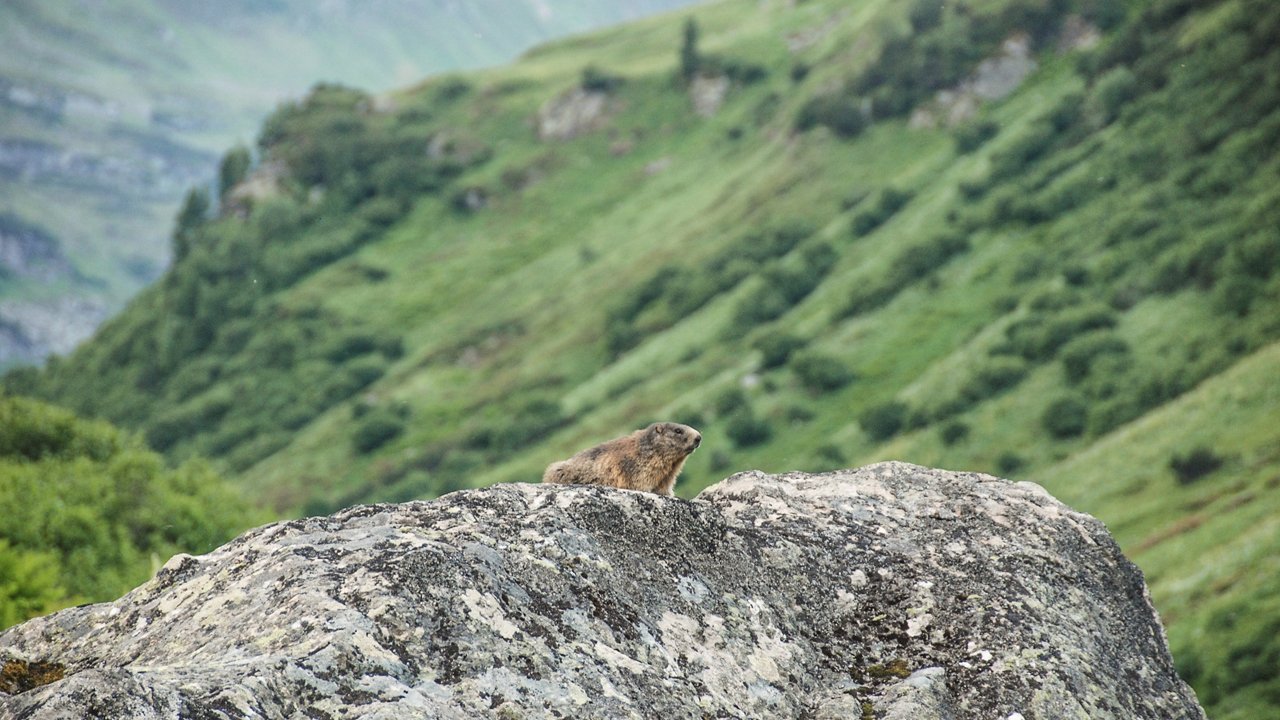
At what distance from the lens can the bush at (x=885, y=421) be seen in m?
120

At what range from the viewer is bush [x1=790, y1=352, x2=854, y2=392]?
135 metres

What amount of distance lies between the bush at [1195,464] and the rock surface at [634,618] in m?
78.3

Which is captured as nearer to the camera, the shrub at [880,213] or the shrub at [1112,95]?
the shrub at [1112,95]

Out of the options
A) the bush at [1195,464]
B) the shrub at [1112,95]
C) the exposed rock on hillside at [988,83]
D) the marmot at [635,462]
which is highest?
the exposed rock on hillside at [988,83]

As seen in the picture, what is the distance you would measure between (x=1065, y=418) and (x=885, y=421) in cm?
1852

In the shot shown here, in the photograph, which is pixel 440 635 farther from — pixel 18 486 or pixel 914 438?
pixel 914 438

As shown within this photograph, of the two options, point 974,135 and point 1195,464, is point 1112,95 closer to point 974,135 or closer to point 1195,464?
point 974,135

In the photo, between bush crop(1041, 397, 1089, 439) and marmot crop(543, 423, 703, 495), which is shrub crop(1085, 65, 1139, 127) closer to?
bush crop(1041, 397, 1089, 439)

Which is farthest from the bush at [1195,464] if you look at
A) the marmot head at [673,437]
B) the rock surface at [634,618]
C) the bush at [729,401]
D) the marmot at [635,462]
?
the rock surface at [634,618]

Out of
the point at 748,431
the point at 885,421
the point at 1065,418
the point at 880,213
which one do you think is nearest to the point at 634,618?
the point at 1065,418

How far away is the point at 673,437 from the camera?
17.2 metres

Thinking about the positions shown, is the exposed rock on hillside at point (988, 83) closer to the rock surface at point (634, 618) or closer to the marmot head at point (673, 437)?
the marmot head at point (673, 437)

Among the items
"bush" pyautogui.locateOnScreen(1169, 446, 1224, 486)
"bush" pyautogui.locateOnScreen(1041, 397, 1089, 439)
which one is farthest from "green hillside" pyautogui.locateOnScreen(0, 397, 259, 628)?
"bush" pyautogui.locateOnScreen(1041, 397, 1089, 439)

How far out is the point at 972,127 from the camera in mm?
172500
